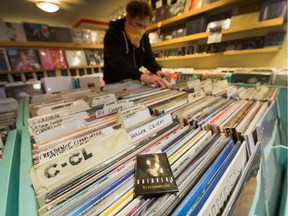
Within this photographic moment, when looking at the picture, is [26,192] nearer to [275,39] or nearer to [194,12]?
[275,39]

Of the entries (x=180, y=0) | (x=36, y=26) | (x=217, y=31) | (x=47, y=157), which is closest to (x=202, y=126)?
(x=47, y=157)

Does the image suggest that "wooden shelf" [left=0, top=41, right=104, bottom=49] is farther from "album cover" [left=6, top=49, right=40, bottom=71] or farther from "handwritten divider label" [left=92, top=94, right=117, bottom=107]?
"handwritten divider label" [left=92, top=94, right=117, bottom=107]

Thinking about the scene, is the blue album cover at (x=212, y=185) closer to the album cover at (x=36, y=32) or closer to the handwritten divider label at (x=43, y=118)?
the handwritten divider label at (x=43, y=118)

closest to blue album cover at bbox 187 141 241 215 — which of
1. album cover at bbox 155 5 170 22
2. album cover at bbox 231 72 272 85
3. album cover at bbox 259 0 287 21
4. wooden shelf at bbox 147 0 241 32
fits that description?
album cover at bbox 231 72 272 85

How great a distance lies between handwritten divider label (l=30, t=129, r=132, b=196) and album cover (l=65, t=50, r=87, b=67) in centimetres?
285

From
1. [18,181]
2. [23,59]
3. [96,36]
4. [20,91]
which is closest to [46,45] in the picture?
[23,59]

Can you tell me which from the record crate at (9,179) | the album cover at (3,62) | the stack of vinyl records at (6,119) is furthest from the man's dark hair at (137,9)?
the album cover at (3,62)

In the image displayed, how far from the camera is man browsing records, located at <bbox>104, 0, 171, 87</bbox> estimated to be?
1.16 meters

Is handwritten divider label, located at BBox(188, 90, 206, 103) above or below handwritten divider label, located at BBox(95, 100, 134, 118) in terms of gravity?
below

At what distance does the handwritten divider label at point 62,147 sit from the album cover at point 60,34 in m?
2.75

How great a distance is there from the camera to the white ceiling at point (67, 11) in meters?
2.96

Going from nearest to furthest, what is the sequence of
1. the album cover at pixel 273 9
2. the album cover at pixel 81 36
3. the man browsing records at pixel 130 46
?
the man browsing records at pixel 130 46 < the album cover at pixel 273 9 < the album cover at pixel 81 36

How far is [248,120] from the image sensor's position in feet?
2.07

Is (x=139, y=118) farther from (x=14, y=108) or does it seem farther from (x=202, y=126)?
(x=14, y=108)
